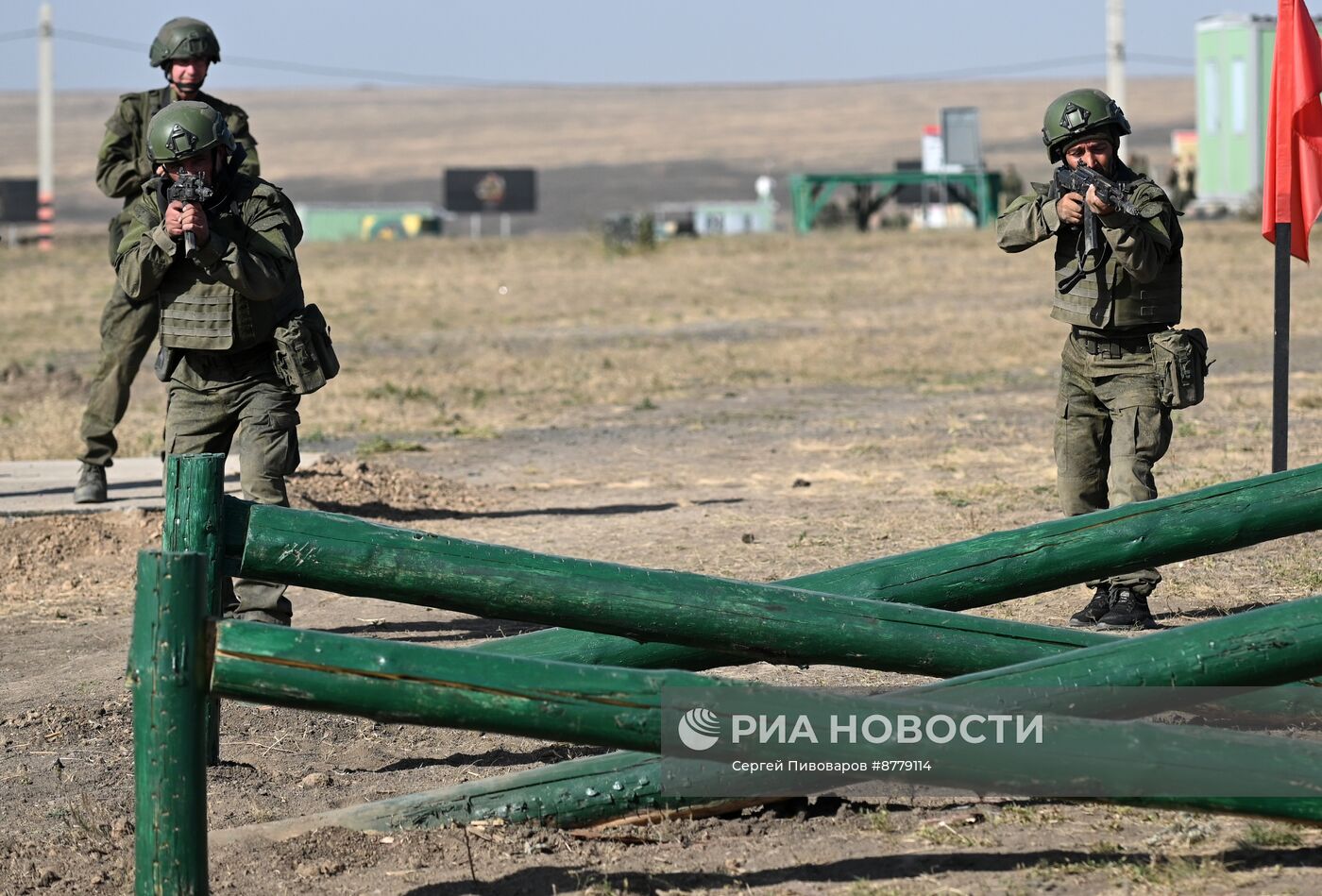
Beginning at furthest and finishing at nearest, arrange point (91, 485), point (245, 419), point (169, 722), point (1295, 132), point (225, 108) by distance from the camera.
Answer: point (91, 485), point (225, 108), point (1295, 132), point (245, 419), point (169, 722)

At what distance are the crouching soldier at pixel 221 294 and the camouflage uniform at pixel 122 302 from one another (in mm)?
1674

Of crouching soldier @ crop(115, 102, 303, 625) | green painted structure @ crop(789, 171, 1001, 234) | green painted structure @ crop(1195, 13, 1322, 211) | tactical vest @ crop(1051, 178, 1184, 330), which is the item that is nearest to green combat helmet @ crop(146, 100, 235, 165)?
crouching soldier @ crop(115, 102, 303, 625)

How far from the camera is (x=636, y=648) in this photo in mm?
4719

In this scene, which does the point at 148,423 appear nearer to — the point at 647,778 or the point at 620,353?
the point at 620,353

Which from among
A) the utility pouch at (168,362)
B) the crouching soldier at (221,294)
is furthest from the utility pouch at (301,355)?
the utility pouch at (168,362)

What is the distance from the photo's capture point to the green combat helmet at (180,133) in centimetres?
557

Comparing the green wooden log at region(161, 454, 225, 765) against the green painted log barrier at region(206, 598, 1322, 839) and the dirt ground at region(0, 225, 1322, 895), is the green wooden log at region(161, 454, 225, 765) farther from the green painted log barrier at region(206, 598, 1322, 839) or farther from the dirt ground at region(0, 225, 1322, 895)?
the dirt ground at region(0, 225, 1322, 895)

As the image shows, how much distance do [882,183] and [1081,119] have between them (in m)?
32.4

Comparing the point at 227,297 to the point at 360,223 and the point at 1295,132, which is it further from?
the point at 360,223

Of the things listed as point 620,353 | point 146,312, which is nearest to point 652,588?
point 146,312

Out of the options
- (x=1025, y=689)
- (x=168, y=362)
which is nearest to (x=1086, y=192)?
(x=1025, y=689)

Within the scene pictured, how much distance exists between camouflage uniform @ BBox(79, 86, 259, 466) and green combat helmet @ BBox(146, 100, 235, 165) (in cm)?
186

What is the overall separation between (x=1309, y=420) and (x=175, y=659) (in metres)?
9.31

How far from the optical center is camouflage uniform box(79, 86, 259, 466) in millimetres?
7750
